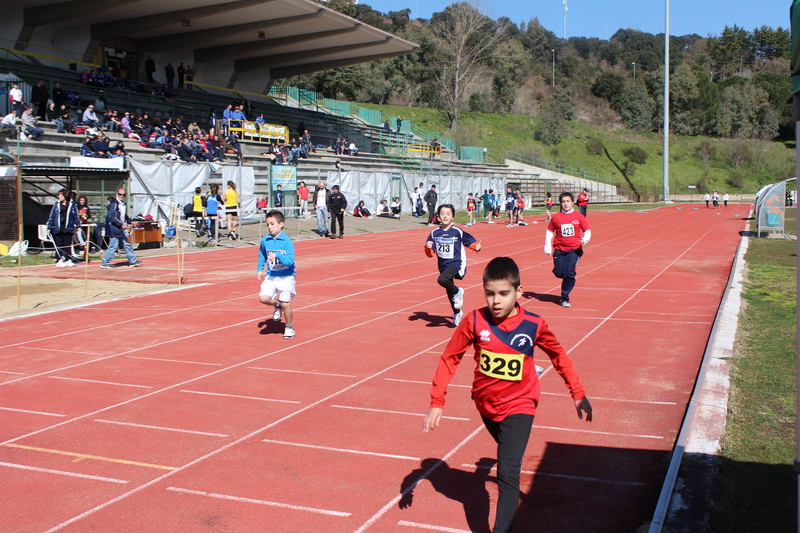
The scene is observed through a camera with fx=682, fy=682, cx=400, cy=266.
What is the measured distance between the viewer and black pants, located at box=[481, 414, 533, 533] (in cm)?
379

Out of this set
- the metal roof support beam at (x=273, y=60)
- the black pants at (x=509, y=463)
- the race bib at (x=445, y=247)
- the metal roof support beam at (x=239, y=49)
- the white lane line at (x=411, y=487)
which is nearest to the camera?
the black pants at (x=509, y=463)

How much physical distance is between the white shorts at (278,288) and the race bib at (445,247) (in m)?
2.22

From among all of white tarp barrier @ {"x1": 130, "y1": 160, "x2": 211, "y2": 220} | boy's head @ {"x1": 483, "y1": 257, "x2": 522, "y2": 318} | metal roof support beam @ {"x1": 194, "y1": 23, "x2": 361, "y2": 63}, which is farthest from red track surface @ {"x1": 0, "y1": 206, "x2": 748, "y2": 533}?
metal roof support beam @ {"x1": 194, "y1": 23, "x2": 361, "y2": 63}

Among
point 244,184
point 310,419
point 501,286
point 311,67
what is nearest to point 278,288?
point 310,419

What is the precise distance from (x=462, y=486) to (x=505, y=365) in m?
1.30

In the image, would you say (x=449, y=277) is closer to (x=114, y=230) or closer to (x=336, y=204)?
(x=114, y=230)

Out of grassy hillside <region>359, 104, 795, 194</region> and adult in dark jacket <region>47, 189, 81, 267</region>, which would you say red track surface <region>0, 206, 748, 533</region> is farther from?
grassy hillside <region>359, 104, 795, 194</region>

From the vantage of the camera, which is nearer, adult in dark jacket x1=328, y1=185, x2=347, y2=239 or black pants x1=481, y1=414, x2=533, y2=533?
black pants x1=481, y1=414, x2=533, y2=533

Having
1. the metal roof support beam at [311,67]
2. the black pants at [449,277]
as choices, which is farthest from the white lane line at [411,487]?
the metal roof support beam at [311,67]

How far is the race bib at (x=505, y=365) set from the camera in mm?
4043

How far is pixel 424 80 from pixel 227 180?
58950mm

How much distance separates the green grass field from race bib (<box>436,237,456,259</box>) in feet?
13.0

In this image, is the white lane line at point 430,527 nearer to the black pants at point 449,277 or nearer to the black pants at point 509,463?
the black pants at point 509,463

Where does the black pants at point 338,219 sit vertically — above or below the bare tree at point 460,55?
below
